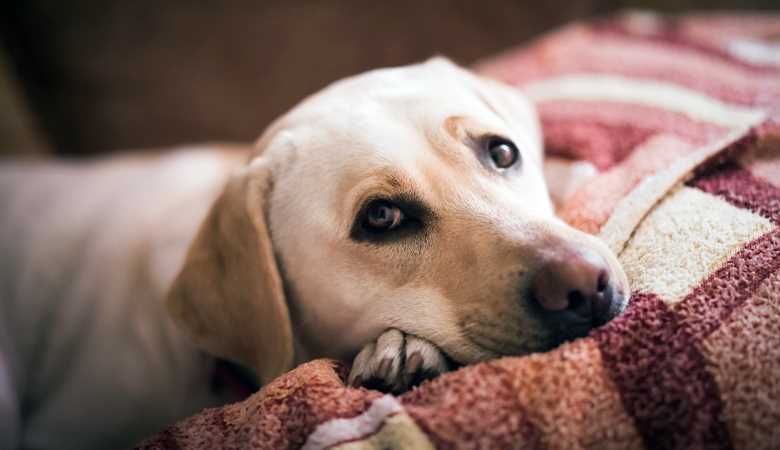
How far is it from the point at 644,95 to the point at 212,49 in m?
2.33

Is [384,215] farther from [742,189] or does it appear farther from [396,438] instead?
[742,189]

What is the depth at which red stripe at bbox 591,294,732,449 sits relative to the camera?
3.46 feet

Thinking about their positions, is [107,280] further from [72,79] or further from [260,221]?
[72,79]

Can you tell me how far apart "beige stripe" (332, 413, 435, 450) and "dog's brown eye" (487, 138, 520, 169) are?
859 millimetres

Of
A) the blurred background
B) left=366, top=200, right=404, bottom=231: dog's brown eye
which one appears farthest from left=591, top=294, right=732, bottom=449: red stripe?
the blurred background

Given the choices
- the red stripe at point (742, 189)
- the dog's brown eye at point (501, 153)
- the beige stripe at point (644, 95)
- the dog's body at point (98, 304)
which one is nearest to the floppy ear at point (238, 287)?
the dog's body at point (98, 304)

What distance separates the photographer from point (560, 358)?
1.14 m

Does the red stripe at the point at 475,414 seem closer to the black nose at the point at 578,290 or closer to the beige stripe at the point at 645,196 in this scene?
the black nose at the point at 578,290

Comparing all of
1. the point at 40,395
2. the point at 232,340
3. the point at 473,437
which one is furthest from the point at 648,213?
the point at 40,395

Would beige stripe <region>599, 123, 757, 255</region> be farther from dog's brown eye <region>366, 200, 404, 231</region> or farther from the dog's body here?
the dog's body

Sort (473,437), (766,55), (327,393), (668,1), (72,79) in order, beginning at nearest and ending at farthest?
(473,437) → (327,393) → (766,55) → (668,1) → (72,79)

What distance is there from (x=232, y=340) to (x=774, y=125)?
67.0 inches

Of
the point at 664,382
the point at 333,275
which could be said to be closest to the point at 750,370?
the point at 664,382

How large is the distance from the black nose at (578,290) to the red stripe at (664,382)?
0.06 meters
